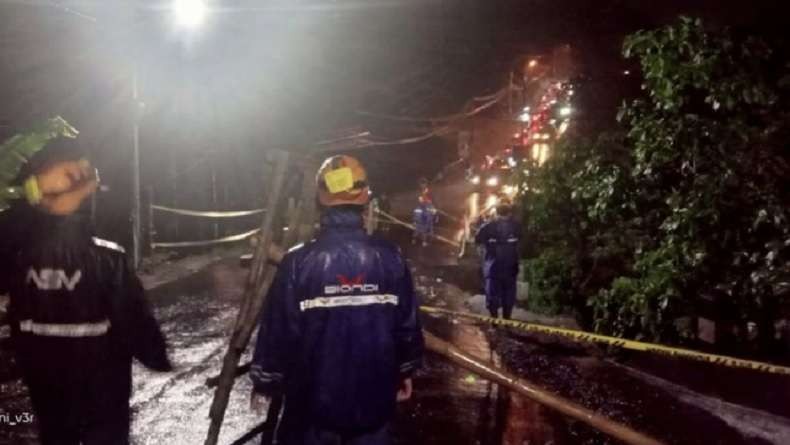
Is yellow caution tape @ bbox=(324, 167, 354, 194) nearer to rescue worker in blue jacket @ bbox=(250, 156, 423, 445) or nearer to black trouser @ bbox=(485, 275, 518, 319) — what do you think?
rescue worker in blue jacket @ bbox=(250, 156, 423, 445)

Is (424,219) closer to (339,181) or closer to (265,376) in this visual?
(339,181)

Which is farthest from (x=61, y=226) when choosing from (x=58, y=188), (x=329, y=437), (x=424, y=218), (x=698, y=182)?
(x=424, y=218)

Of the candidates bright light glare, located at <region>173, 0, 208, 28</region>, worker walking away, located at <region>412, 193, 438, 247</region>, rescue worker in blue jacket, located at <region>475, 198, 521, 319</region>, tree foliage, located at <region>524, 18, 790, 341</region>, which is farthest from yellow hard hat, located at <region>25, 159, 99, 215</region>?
worker walking away, located at <region>412, 193, 438, 247</region>

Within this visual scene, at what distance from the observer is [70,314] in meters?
3.57

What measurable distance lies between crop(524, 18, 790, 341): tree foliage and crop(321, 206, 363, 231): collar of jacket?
460 cm

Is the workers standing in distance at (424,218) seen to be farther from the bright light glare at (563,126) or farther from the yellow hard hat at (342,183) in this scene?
the yellow hard hat at (342,183)

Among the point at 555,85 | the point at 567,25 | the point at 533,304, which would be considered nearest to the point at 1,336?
the point at 533,304

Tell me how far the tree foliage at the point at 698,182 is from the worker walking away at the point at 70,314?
18.3 ft

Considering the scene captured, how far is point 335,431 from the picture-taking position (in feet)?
11.5

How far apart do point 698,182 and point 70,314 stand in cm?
617

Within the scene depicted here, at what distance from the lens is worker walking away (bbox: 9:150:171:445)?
11.7 ft

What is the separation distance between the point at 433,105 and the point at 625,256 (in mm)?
24556

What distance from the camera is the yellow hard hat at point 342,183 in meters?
3.59

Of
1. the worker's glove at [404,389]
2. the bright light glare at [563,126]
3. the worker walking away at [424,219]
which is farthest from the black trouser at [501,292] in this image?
the worker walking away at [424,219]
